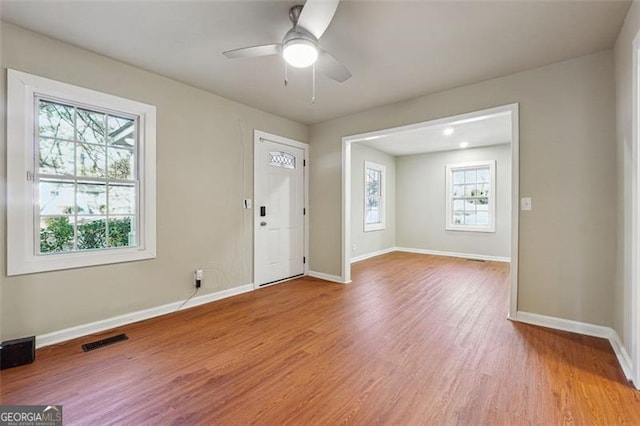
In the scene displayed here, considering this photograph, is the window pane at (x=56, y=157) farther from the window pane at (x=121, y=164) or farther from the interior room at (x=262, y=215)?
the window pane at (x=121, y=164)

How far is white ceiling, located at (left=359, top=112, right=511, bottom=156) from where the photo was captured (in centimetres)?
459

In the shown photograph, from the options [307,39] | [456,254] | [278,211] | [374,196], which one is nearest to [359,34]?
[307,39]

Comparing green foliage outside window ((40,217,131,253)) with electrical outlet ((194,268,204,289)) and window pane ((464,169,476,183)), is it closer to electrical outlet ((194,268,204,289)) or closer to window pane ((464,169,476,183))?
electrical outlet ((194,268,204,289))

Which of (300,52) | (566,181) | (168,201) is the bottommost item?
(168,201)

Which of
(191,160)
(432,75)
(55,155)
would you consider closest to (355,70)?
(432,75)

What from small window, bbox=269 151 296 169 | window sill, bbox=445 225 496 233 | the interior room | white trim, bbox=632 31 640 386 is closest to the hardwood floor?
the interior room

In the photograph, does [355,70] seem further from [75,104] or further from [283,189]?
[75,104]

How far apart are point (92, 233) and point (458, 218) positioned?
265 inches

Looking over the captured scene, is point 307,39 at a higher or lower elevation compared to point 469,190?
higher

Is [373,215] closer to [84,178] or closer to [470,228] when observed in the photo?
[470,228]

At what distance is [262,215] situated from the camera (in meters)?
4.16

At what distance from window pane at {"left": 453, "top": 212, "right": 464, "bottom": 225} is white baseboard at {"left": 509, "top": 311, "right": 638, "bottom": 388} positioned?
396 cm

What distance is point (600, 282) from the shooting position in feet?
8.42

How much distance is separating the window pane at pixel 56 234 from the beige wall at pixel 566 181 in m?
4.33
